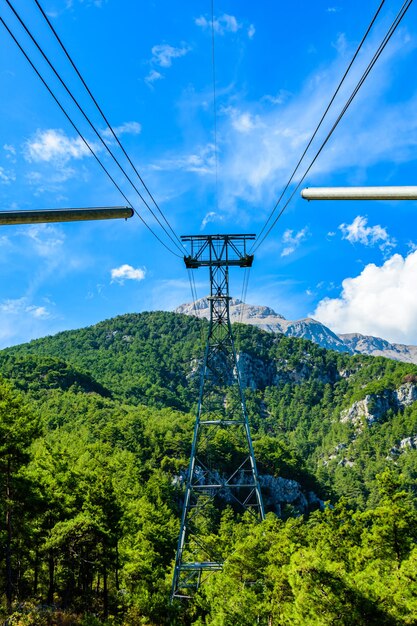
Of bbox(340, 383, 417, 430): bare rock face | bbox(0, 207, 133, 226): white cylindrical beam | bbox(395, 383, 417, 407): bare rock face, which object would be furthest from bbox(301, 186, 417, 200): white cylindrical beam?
bbox(395, 383, 417, 407): bare rock face

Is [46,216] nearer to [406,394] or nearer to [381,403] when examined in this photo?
[381,403]

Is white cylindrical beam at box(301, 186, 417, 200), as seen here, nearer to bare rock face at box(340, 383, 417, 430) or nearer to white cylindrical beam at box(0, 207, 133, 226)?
white cylindrical beam at box(0, 207, 133, 226)

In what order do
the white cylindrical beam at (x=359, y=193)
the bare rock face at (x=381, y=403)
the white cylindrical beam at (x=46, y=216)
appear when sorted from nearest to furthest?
the white cylindrical beam at (x=359, y=193) < the white cylindrical beam at (x=46, y=216) < the bare rock face at (x=381, y=403)

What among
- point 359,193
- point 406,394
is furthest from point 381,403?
point 359,193

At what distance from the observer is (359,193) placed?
3.94m

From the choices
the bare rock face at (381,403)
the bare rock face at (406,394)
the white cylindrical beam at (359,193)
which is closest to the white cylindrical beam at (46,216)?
the white cylindrical beam at (359,193)

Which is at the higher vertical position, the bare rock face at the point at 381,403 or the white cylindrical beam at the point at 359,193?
the bare rock face at the point at 381,403

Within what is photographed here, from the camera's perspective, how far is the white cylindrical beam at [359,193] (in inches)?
143

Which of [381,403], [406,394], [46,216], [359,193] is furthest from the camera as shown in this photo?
[381,403]

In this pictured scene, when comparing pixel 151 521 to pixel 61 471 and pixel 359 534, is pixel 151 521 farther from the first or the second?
pixel 359 534

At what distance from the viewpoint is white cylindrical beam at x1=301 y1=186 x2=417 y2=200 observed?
12.0ft

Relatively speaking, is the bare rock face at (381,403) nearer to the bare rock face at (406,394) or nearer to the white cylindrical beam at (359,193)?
the bare rock face at (406,394)

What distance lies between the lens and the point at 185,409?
610 feet

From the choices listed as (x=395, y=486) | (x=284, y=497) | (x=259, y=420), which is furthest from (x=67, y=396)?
(x=395, y=486)
